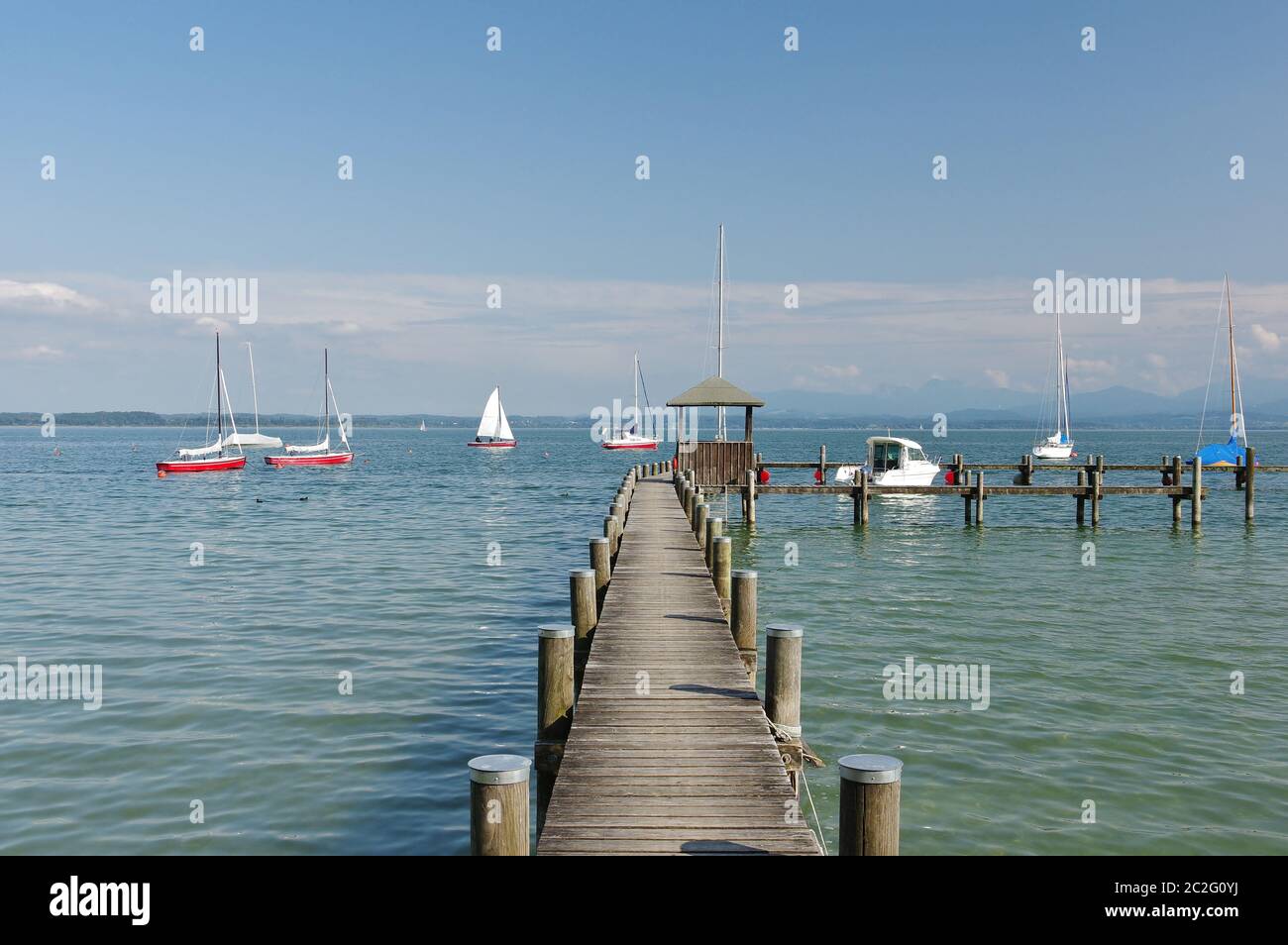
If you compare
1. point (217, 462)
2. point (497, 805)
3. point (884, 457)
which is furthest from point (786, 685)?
point (217, 462)

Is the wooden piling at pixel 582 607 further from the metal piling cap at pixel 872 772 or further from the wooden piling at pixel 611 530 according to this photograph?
the metal piling cap at pixel 872 772

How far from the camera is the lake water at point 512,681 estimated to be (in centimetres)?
974

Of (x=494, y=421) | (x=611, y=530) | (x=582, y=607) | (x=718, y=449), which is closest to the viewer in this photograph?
(x=582, y=607)

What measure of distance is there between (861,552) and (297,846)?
2224 cm

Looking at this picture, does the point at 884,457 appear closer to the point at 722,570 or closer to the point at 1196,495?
the point at 1196,495

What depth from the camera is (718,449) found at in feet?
120

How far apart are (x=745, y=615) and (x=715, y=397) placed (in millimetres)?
22958

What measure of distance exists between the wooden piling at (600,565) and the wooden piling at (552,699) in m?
4.93

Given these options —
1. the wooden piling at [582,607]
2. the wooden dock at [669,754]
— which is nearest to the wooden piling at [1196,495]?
the wooden dock at [669,754]

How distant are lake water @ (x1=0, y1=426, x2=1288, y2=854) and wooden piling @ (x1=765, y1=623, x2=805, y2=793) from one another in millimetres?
872

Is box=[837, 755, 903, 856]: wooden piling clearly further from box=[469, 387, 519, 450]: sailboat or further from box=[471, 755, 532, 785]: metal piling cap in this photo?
box=[469, 387, 519, 450]: sailboat

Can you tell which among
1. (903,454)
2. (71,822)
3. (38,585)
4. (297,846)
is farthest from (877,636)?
(903,454)

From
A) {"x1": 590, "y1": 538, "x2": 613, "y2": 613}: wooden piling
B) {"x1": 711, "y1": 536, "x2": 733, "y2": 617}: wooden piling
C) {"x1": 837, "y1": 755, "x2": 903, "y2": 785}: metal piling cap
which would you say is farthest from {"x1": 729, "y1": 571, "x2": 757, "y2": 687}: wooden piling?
{"x1": 837, "y1": 755, "x2": 903, "y2": 785}: metal piling cap
